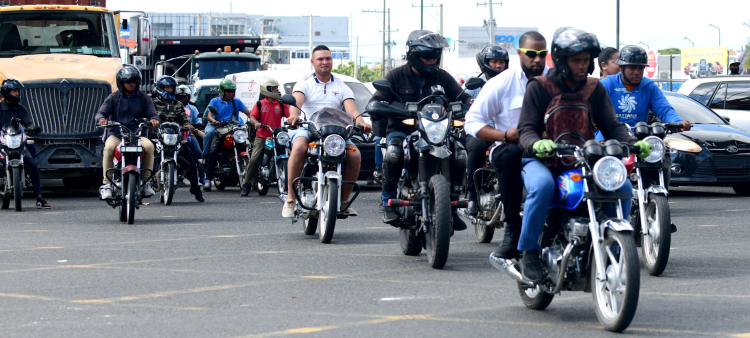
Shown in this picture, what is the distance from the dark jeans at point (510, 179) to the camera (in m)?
6.71

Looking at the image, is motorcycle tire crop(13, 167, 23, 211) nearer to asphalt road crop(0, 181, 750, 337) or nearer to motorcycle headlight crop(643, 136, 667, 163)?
asphalt road crop(0, 181, 750, 337)

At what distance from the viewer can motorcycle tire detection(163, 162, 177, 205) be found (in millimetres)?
14828

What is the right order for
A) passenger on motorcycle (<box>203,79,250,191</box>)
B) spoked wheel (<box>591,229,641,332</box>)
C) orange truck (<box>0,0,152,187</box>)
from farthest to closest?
passenger on motorcycle (<box>203,79,250,191</box>)
orange truck (<box>0,0,152,187</box>)
spoked wheel (<box>591,229,641,332</box>)

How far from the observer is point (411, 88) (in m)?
9.19

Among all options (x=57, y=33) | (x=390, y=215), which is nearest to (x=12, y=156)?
(x=57, y=33)

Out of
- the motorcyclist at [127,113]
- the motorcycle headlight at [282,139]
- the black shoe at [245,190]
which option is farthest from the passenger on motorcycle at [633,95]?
the black shoe at [245,190]

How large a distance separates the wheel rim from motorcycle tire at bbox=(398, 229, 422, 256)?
3.49 metres

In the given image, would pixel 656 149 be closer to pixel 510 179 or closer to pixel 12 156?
pixel 510 179

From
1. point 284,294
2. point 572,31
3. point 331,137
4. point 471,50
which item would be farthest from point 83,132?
point 471,50

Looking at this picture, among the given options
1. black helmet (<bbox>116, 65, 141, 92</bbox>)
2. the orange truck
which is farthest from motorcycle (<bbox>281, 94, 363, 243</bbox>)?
the orange truck

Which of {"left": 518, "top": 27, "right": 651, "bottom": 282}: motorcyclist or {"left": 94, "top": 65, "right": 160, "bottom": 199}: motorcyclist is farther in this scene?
{"left": 94, "top": 65, "right": 160, "bottom": 199}: motorcyclist

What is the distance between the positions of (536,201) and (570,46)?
34.9 inches

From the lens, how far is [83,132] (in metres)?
16.6

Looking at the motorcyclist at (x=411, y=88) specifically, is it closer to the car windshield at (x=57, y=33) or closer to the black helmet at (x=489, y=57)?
the black helmet at (x=489, y=57)
